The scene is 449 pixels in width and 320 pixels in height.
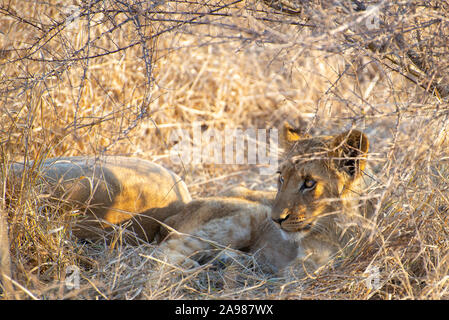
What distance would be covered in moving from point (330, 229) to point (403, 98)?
2.98 ft

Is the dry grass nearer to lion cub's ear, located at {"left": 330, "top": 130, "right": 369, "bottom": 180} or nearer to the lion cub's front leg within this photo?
lion cub's ear, located at {"left": 330, "top": 130, "right": 369, "bottom": 180}

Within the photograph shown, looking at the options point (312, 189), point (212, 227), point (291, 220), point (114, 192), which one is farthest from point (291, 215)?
point (114, 192)

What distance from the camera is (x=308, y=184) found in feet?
9.92

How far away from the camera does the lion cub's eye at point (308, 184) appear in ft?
9.91

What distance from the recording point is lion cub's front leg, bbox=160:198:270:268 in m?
3.35

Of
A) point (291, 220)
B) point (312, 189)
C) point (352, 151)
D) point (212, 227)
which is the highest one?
point (352, 151)

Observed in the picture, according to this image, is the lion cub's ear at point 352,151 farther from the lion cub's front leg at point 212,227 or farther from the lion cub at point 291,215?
the lion cub's front leg at point 212,227

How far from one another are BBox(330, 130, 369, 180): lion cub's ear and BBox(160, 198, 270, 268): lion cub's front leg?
803 millimetres

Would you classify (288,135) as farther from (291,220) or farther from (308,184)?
(291,220)

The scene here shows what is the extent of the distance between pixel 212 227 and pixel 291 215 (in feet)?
2.26

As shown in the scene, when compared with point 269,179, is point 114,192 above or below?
below

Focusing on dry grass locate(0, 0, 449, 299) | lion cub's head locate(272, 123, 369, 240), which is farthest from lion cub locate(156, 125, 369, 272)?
dry grass locate(0, 0, 449, 299)

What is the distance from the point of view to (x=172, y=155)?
552 cm

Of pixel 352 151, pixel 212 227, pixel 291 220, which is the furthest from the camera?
pixel 212 227
